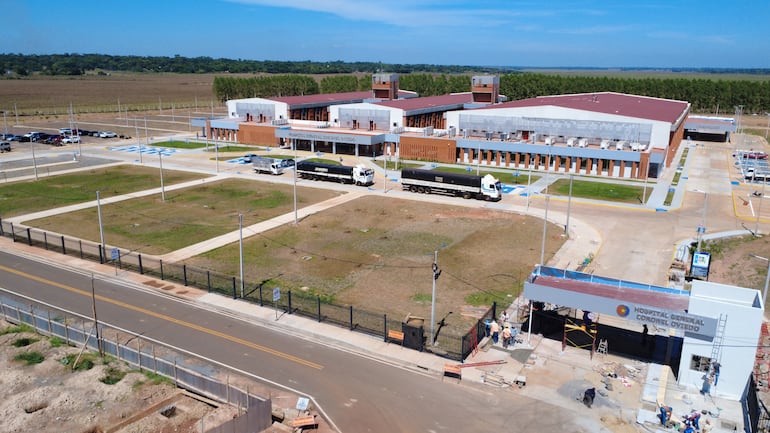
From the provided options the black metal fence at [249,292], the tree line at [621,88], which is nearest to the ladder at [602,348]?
the black metal fence at [249,292]

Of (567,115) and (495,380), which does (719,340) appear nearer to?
(495,380)

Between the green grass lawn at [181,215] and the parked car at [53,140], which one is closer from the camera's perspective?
the green grass lawn at [181,215]

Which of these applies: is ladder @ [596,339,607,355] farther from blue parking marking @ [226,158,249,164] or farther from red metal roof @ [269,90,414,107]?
red metal roof @ [269,90,414,107]

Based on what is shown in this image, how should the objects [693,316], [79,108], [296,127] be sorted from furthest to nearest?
[79,108]
[296,127]
[693,316]

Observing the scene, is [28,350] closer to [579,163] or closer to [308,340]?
[308,340]

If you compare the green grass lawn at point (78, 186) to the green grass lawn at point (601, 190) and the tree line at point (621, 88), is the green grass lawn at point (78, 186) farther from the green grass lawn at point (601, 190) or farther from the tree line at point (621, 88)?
the tree line at point (621, 88)

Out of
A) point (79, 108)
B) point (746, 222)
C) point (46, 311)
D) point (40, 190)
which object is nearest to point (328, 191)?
point (40, 190)

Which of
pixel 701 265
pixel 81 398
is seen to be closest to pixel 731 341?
pixel 701 265

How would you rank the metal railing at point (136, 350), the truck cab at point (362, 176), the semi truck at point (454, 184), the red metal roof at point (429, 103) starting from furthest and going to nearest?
the red metal roof at point (429, 103), the truck cab at point (362, 176), the semi truck at point (454, 184), the metal railing at point (136, 350)
